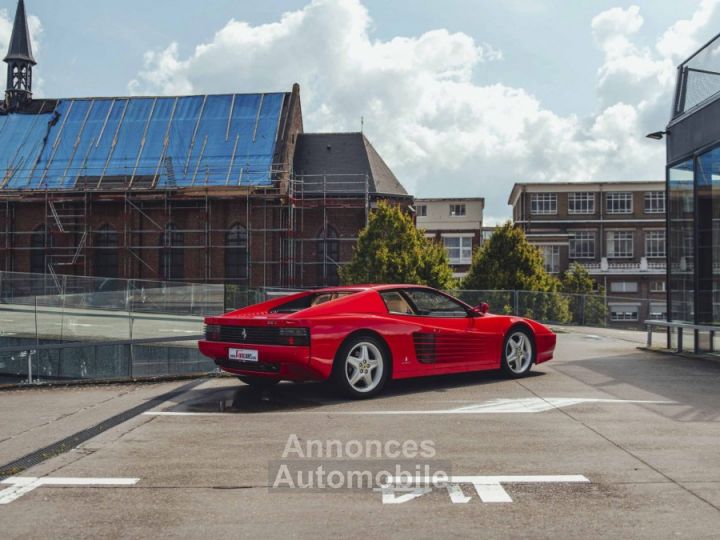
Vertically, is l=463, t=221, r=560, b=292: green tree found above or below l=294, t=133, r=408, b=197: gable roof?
below

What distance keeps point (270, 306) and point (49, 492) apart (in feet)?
14.8

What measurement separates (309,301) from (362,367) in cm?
122

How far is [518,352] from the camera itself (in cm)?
1002

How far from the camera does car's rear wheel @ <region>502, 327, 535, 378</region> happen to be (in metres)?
9.84

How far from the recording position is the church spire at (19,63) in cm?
4919

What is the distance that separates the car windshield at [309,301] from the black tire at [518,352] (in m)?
2.41

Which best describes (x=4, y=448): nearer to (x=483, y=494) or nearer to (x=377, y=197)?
(x=483, y=494)

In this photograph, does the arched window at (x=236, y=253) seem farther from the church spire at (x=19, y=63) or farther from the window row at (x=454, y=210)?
the window row at (x=454, y=210)

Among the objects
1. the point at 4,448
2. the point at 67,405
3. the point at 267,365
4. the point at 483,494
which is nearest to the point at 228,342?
the point at 267,365

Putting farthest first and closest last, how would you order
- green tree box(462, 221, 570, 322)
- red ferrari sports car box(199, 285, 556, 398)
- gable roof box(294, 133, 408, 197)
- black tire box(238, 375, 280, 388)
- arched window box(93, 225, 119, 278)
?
gable roof box(294, 133, 408, 197)
arched window box(93, 225, 119, 278)
green tree box(462, 221, 570, 322)
black tire box(238, 375, 280, 388)
red ferrari sports car box(199, 285, 556, 398)

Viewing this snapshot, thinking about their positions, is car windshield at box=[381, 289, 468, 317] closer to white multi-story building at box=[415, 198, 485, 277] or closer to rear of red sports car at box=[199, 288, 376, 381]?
rear of red sports car at box=[199, 288, 376, 381]

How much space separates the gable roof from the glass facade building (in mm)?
28374

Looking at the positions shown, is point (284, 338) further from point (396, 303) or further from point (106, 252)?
point (106, 252)

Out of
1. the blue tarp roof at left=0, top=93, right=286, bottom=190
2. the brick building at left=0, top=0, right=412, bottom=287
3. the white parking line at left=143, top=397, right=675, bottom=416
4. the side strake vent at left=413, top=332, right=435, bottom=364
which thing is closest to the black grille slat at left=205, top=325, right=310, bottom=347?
the white parking line at left=143, top=397, right=675, bottom=416
